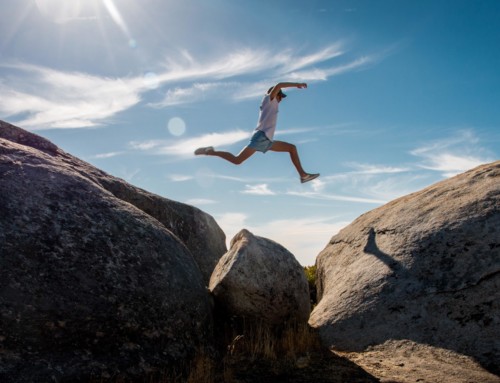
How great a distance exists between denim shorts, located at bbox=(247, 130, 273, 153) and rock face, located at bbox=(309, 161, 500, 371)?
10.2 ft

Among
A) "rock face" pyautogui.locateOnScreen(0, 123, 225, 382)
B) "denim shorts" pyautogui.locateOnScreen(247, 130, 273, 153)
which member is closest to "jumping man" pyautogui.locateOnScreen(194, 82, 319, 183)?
"denim shorts" pyautogui.locateOnScreen(247, 130, 273, 153)

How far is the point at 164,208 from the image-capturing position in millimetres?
9195

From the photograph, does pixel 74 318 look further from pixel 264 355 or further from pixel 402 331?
pixel 402 331

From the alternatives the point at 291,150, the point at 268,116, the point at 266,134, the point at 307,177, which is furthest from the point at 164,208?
the point at 307,177

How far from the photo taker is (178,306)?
5.70m

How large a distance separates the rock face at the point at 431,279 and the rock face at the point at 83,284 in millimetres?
2212

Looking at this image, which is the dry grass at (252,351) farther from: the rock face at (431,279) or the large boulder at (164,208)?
the large boulder at (164,208)

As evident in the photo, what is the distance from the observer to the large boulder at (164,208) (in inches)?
298

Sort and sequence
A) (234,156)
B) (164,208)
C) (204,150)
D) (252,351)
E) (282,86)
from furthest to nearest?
(204,150) → (234,156) → (282,86) → (164,208) → (252,351)

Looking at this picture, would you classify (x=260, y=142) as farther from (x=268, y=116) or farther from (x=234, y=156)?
(x=234, y=156)

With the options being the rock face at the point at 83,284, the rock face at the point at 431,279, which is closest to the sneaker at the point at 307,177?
the rock face at the point at 431,279

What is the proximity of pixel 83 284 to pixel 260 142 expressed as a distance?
5759mm

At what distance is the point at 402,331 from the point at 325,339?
1.10 meters

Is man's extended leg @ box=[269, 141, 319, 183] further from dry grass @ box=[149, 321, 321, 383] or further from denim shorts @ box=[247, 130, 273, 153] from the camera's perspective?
dry grass @ box=[149, 321, 321, 383]
